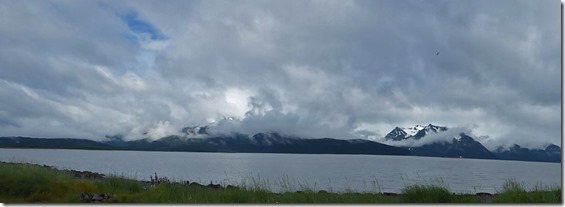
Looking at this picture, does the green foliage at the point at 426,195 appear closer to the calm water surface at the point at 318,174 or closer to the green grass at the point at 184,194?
the green grass at the point at 184,194

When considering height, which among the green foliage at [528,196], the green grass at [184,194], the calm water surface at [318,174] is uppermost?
the green foliage at [528,196]

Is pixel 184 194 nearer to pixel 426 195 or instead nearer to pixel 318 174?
pixel 426 195

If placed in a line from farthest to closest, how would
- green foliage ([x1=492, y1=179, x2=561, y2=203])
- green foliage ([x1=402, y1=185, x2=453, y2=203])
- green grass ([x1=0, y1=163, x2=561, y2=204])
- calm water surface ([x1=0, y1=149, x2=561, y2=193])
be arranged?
calm water surface ([x1=0, y1=149, x2=561, y2=193]) → green foliage ([x1=402, y1=185, x2=453, y2=203]) → green grass ([x1=0, y1=163, x2=561, y2=204]) → green foliage ([x1=492, y1=179, x2=561, y2=203])

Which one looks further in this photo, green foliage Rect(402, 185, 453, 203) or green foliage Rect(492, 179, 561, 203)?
green foliage Rect(402, 185, 453, 203)

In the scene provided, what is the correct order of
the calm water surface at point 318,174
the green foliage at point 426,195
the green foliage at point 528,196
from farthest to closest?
the calm water surface at point 318,174, the green foliage at point 426,195, the green foliage at point 528,196

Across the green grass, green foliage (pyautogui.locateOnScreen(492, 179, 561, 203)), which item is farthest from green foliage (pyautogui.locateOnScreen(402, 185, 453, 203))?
green foliage (pyautogui.locateOnScreen(492, 179, 561, 203))

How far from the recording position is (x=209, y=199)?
1061 centimetres

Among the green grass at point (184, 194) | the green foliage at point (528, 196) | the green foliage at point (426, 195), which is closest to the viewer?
the green foliage at point (528, 196)

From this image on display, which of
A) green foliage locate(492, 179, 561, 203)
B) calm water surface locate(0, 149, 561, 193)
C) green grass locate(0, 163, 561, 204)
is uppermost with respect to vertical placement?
green foliage locate(492, 179, 561, 203)

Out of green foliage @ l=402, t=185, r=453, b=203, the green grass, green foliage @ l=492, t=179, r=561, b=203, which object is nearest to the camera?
green foliage @ l=492, t=179, r=561, b=203

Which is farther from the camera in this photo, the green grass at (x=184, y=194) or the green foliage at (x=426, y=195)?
the green foliage at (x=426, y=195)

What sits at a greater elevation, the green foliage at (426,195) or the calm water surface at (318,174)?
the green foliage at (426,195)

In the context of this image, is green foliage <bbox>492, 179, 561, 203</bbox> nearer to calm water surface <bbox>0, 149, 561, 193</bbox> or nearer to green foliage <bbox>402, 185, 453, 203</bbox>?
green foliage <bbox>402, 185, 453, 203</bbox>

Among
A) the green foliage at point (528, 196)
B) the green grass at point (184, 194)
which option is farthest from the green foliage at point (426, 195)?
the green foliage at point (528, 196)
